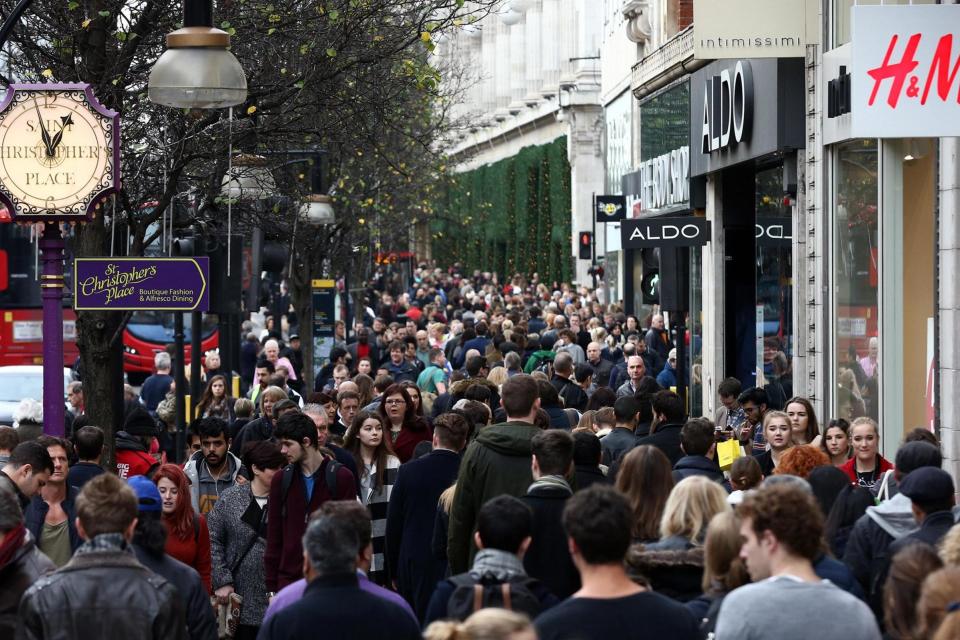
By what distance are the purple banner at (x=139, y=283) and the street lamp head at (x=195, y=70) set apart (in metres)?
2.03

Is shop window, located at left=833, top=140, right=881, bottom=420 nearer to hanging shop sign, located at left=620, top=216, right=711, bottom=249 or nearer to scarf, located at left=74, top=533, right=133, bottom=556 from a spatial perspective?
hanging shop sign, located at left=620, top=216, right=711, bottom=249

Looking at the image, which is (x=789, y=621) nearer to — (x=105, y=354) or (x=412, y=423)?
(x=412, y=423)

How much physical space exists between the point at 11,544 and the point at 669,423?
17.2ft

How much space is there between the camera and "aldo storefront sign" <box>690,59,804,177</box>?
19.2 metres

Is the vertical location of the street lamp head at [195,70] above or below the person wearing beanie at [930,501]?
above

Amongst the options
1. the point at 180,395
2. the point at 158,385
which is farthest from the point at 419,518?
the point at 158,385

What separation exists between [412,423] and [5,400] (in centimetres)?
1321

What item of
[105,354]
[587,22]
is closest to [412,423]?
[105,354]

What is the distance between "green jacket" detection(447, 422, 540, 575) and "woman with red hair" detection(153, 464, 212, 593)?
125 centimetres

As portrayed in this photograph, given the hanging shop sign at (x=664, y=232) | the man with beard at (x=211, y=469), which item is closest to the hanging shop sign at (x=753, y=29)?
the hanging shop sign at (x=664, y=232)

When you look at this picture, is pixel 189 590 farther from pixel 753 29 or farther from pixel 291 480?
pixel 753 29

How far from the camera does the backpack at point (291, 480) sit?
966 centimetres

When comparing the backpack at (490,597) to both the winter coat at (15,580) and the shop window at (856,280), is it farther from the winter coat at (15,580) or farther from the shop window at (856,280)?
Answer: the shop window at (856,280)

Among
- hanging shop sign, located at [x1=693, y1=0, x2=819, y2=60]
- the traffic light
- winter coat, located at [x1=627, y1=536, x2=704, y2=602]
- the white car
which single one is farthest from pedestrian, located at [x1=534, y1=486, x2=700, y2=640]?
the traffic light
